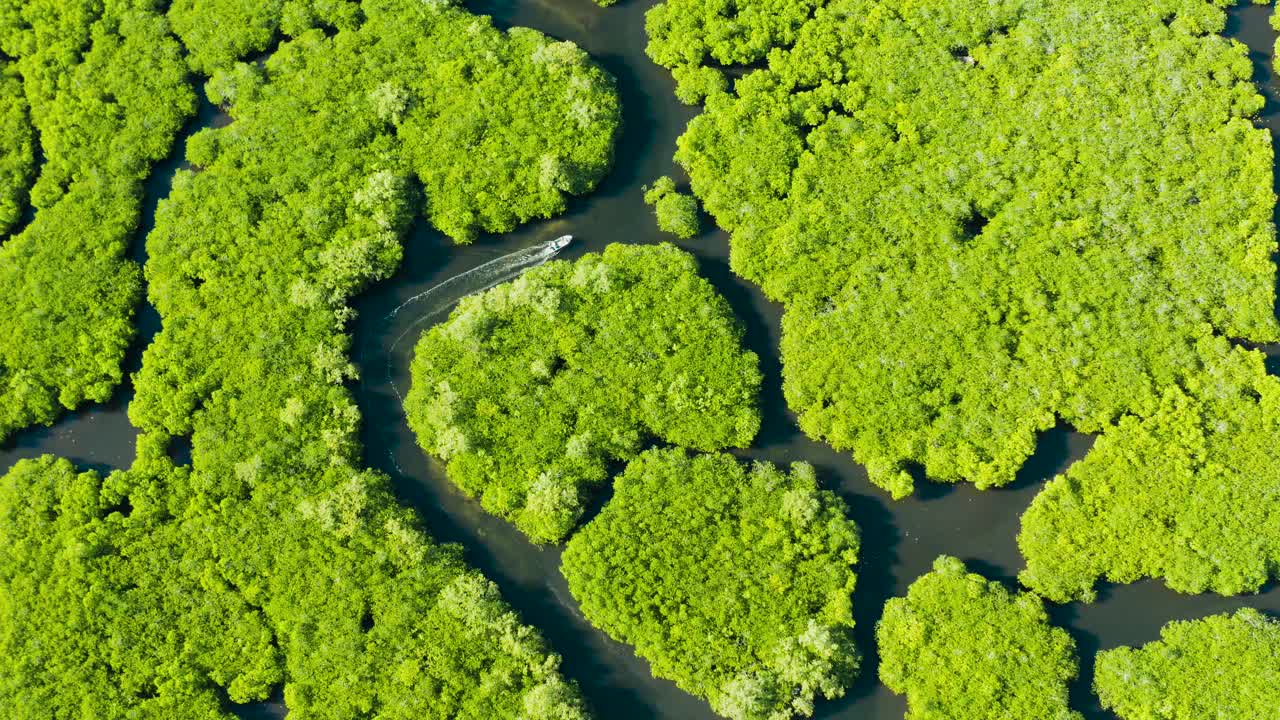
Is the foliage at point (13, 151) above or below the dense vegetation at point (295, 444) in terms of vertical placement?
above

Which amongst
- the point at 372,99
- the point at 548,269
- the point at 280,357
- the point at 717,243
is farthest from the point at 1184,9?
the point at 280,357

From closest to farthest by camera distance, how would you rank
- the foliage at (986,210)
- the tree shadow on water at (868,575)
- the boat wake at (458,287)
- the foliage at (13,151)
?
the tree shadow on water at (868,575), the foliage at (986,210), the boat wake at (458,287), the foliage at (13,151)

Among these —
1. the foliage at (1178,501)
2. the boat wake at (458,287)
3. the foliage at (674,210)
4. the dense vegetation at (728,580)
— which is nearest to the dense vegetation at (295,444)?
the boat wake at (458,287)

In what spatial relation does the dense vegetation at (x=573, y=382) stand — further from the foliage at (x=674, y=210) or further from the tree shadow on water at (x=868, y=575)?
the tree shadow on water at (x=868, y=575)

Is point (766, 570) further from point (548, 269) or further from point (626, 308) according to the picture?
point (548, 269)

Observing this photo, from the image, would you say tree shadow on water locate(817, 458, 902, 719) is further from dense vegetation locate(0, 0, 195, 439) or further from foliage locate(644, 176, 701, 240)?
dense vegetation locate(0, 0, 195, 439)

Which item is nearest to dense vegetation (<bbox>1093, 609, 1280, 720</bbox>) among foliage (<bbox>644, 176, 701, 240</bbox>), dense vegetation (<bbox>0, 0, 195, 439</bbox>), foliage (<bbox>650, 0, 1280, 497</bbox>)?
foliage (<bbox>650, 0, 1280, 497</bbox>)
